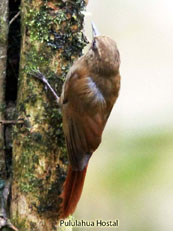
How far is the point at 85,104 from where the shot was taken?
333 cm

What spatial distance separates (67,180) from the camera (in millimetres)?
3189

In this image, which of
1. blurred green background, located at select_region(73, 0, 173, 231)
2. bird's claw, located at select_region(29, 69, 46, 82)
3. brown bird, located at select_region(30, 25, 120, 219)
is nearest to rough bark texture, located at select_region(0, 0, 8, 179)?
bird's claw, located at select_region(29, 69, 46, 82)

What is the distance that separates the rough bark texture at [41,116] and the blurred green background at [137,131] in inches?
24.7

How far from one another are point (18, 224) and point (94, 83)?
3.44ft

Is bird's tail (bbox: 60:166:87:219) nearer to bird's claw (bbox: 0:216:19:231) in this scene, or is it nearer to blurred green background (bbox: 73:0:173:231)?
bird's claw (bbox: 0:216:19:231)

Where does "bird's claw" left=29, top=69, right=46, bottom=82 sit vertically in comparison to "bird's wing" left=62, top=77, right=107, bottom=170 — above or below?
above

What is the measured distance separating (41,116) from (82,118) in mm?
270

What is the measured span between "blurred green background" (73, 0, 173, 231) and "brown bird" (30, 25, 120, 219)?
0.56 metres

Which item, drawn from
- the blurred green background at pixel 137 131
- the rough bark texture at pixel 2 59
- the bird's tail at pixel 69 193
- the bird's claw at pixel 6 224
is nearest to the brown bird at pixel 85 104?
the bird's tail at pixel 69 193

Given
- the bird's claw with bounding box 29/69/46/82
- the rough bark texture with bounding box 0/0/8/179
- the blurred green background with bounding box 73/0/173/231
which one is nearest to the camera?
the bird's claw with bounding box 29/69/46/82

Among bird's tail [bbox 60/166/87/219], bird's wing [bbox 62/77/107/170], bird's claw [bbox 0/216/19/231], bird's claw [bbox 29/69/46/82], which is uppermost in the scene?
bird's claw [bbox 29/69/46/82]

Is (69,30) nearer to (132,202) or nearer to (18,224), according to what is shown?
(18,224)

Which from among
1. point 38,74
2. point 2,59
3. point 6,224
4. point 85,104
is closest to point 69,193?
point 6,224

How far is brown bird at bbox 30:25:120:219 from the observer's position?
3.19 metres
